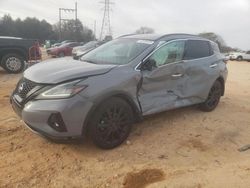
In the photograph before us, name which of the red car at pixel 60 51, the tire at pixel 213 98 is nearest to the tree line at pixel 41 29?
the red car at pixel 60 51

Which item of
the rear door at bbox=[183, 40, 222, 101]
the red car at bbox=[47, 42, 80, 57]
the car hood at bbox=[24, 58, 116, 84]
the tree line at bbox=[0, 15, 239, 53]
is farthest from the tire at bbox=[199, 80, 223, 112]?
the tree line at bbox=[0, 15, 239, 53]

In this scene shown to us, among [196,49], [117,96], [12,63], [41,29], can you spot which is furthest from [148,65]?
[41,29]

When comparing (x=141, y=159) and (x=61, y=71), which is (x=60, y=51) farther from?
(x=141, y=159)

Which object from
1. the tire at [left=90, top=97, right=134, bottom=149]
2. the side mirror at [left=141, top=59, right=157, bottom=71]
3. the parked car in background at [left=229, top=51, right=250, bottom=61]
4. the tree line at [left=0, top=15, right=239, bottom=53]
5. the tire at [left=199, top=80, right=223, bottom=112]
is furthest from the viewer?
the tree line at [left=0, top=15, right=239, bottom=53]

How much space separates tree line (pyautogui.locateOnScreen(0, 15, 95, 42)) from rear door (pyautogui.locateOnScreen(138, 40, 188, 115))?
206ft

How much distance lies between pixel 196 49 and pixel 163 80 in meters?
1.45

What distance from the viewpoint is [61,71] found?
4.15 metres

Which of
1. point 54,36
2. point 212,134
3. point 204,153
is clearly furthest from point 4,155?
point 54,36

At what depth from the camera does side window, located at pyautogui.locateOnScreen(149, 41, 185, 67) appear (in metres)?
4.96

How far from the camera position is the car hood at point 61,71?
3982 mm

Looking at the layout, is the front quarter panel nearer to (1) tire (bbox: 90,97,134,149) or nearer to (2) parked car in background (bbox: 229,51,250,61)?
(1) tire (bbox: 90,97,134,149)

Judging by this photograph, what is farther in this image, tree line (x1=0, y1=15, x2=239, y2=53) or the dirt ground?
tree line (x1=0, y1=15, x2=239, y2=53)

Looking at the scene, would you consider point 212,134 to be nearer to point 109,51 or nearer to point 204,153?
point 204,153

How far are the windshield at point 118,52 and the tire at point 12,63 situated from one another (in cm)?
653
